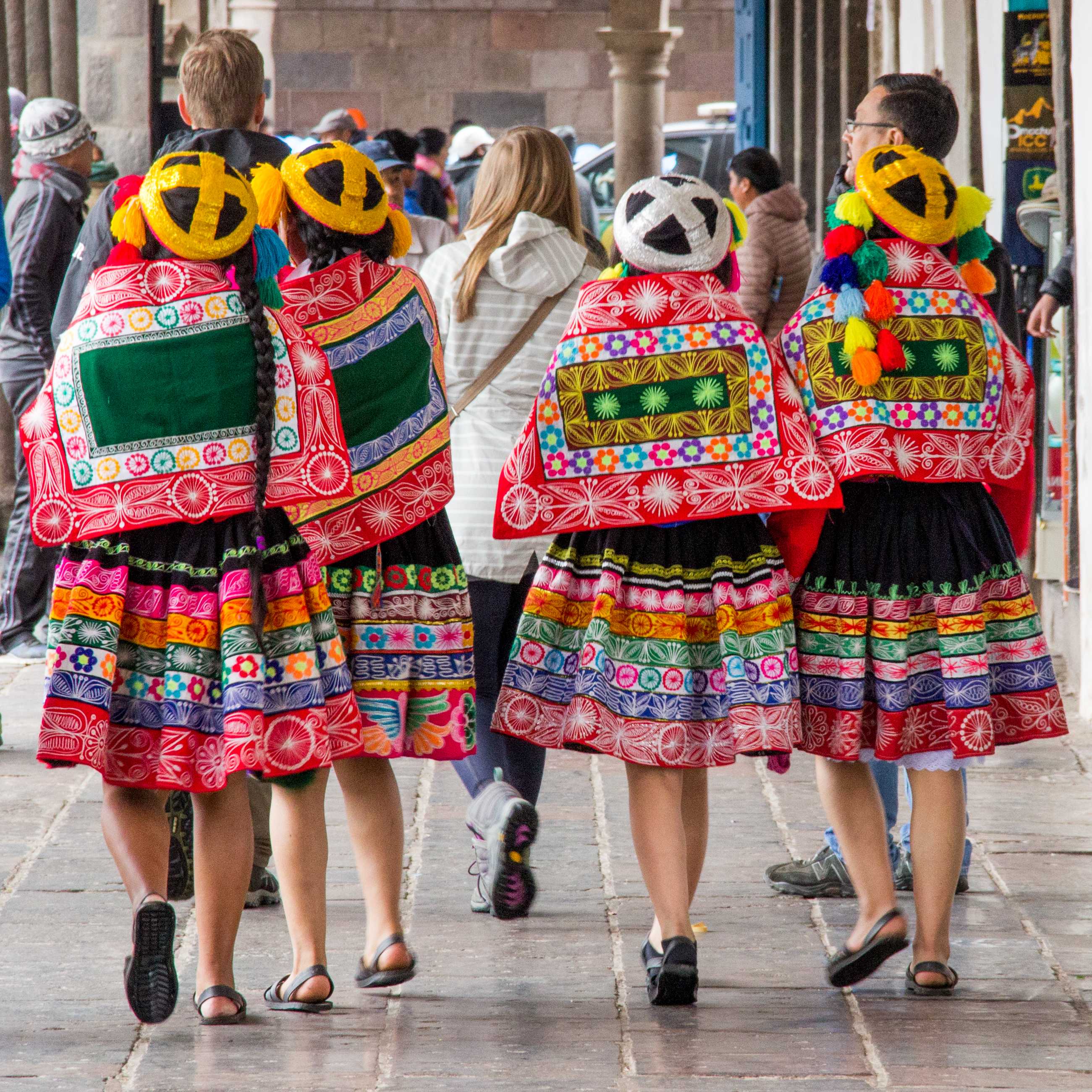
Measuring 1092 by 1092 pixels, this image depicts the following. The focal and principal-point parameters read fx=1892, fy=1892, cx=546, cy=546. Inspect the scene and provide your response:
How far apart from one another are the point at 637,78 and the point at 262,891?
40.6ft

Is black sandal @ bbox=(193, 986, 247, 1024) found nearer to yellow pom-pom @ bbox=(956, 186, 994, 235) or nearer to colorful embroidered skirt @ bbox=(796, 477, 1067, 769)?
colorful embroidered skirt @ bbox=(796, 477, 1067, 769)

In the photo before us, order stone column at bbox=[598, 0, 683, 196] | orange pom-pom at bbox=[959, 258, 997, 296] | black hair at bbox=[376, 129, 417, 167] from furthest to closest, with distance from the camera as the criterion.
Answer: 1. stone column at bbox=[598, 0, 683, 196]
2. black hair at bbox=[376, 129, 417, 167]
3. orange pom-pom at bbox=[959, 258, 997, 296]

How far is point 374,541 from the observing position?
3744 mm

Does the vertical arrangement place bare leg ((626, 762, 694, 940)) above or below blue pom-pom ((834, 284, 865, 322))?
below

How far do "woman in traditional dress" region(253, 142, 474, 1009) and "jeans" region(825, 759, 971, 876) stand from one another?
3.47 feet

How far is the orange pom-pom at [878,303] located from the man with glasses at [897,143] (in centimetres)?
39

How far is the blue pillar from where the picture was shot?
1532 cm

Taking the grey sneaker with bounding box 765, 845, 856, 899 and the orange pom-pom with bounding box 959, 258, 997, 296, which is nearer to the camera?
the orange pom-pom with bounding box 959, 258, 997, 296

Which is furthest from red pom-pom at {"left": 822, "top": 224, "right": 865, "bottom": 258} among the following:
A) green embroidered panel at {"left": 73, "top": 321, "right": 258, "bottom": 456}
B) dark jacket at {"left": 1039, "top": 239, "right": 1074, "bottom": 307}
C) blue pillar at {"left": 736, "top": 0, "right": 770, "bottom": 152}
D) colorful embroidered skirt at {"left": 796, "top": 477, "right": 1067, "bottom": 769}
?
blue pillar at {"left": 736, "top": 0, "right": 770, "bottom": 152}

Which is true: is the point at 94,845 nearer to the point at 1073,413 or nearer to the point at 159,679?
the point at 159,679

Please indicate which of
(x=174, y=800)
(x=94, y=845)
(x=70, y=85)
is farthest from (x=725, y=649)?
(x=70, y=85)

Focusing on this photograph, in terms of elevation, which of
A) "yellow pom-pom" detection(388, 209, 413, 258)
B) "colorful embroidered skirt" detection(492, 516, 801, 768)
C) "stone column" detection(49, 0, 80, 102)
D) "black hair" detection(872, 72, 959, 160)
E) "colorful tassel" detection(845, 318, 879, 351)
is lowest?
"colorful embroidered skirt" detection(492, 516, 801, 768)

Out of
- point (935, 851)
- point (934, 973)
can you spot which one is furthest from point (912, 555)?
point (934, 973)

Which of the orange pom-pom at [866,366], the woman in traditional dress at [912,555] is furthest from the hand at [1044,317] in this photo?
the orange pom-pom at [866,366]
